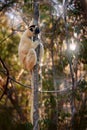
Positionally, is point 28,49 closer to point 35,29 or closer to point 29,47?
point 29,47

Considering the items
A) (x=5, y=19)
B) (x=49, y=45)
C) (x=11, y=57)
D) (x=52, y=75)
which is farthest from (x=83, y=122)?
(x=5, y=19)

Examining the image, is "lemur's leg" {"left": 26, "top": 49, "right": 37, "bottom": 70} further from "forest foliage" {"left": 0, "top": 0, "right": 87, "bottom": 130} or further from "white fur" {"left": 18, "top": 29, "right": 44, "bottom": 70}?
"forest foliage" {"left": 0, "top": 0, "right": 87, "bottom": 130}

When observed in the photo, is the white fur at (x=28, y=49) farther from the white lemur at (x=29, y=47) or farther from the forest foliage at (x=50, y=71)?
the forest foliage at (x=50, y=71)

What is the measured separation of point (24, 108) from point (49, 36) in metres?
2.58

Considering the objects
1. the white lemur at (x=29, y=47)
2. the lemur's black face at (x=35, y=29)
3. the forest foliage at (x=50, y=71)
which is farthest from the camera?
the forest foliage at (x=50, y=71)

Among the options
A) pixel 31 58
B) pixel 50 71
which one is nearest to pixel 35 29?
pixel 31 58

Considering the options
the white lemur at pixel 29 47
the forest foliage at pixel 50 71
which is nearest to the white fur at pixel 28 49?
the white lemur at pixel 29 47

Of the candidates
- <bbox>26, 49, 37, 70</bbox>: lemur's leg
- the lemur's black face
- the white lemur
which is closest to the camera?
the lemur's black face

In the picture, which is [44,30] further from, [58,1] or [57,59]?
[58,1]

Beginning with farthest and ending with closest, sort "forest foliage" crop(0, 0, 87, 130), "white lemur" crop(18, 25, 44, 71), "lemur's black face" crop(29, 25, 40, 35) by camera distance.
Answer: "forest foliage" crop(0, 0, 87, 130)
"white lemur" crop(18, 25, 44, 71)
"lemur's black face" crop(29, 25, 40, 35)

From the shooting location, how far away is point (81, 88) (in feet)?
21.2

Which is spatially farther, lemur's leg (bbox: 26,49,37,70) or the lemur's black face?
lemur's leg (bbox: 26,49,37,70)

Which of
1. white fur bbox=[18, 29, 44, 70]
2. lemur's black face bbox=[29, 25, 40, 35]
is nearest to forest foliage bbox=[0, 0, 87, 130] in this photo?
white fur bbox=[18, 29, 44, 70]

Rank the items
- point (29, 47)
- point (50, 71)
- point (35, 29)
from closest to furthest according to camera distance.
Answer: point (35, 29) < point (29, 47) < point (50, 71)
